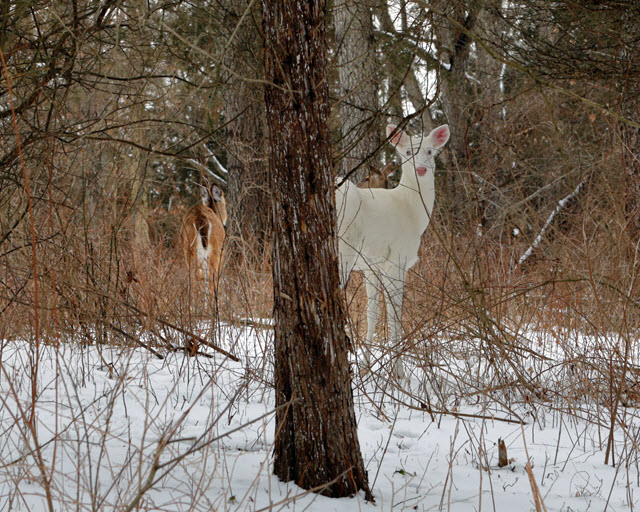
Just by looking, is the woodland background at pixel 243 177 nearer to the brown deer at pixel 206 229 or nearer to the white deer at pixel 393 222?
the white deer at pixel 393 222

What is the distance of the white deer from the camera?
172 inches

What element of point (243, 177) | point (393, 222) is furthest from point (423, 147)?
point (243, 177)

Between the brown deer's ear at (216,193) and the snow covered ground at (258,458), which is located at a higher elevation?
the brown deer's ear at (216,193)

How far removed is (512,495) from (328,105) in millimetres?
1685

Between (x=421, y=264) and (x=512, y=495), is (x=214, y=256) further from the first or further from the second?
(x=512, y=495)

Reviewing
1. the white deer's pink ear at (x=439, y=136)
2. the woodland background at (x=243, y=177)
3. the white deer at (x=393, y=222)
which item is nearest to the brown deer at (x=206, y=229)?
the woodland background at (x=243, y=177)

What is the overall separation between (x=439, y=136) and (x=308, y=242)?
222 centimetres

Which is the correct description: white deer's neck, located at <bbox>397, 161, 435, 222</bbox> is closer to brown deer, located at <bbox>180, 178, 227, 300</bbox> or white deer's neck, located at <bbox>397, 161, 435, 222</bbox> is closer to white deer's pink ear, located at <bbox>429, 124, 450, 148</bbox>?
white deer's pink ear, located at <bbox>429, 124, 450, 148</bbox>

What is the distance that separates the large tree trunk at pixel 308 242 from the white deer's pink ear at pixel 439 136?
197 centimetres

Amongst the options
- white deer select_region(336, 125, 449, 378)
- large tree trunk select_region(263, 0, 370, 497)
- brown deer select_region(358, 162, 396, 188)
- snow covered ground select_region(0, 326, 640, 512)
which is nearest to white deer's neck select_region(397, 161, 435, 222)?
white deer select_region(336, 125, 449, 378)

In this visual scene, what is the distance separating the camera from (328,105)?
2.50 meters

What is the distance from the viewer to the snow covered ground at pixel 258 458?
2189mm

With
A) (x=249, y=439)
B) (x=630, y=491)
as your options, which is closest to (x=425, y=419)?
(x=249, y=439)

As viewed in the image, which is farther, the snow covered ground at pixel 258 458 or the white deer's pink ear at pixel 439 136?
the white deer's pink ear at pixel 439 136
